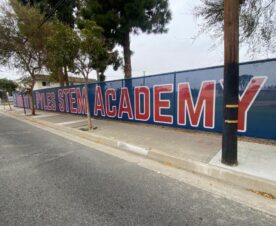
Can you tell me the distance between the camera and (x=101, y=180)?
4.05 m

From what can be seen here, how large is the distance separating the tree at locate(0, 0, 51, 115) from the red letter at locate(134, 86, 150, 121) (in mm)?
9240

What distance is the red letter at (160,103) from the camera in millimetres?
7918

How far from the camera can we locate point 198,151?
17.3 ft

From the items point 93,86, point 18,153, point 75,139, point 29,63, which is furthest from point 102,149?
point 29,63

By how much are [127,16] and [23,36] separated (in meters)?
8.59

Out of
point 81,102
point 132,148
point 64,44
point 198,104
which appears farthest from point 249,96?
point 81,102

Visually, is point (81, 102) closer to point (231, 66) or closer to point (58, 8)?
→ point (58, 8)

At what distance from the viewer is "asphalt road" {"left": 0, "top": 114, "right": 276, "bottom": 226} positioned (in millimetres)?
2789

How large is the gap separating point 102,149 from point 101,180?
2307 mm

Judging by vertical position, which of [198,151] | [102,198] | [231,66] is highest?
[231,66]

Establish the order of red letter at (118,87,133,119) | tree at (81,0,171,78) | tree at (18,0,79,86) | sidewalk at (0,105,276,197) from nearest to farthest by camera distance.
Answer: sidewalk at (0,105,276,197), red letter at (118,87,133,119), tree at (81,0,171,78), tree at (18,0,79,86)

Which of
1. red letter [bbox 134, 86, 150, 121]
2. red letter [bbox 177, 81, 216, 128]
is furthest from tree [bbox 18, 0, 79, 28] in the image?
red letter [bbox 177, 81, 216, 128]

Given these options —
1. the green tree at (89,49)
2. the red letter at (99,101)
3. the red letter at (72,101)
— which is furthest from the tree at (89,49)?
the red letter at (72,101)

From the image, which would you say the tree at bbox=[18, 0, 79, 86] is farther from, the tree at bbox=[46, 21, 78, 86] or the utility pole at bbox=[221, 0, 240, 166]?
the utility pole at bbox=[221, 0, 240, 166]
